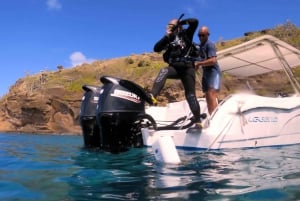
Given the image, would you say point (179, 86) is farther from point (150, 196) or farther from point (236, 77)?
point (150, 196)

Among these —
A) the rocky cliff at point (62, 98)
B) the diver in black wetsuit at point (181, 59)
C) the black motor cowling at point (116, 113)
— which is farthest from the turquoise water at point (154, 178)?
the rocky cliff at point (62, 98)

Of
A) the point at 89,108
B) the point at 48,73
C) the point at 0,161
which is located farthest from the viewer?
the point at 48,73

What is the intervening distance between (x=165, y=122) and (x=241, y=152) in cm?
258

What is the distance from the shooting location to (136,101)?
6.21 meters

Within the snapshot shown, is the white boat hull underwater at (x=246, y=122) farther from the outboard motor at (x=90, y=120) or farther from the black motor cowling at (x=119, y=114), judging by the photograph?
the outboard motor at (x=90, y=120)

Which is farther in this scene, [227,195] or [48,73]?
[48,73]

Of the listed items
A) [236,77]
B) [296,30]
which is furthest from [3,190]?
[296,30]

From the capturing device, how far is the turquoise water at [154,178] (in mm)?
3158

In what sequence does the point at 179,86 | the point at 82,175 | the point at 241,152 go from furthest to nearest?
the point at 179,86, the point at 241,152, the point at 82,175

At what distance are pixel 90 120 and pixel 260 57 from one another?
436cm

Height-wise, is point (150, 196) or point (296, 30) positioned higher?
point (296, 30)

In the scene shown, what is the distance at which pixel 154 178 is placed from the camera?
3.88 m

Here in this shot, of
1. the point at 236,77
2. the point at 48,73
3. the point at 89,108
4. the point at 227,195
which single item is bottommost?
the point at 227,195

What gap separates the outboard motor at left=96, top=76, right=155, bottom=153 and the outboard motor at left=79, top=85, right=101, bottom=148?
597 millimetres
